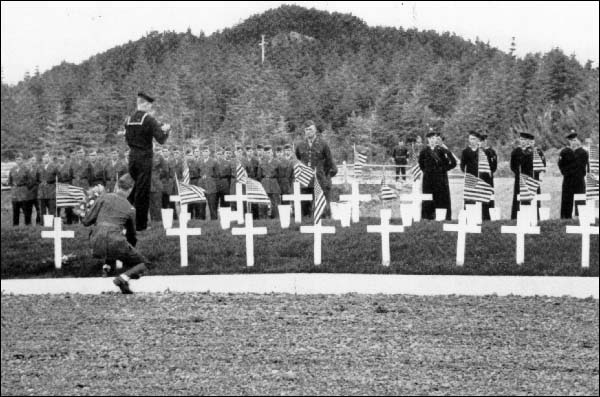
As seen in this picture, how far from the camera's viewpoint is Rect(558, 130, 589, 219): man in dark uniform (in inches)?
749

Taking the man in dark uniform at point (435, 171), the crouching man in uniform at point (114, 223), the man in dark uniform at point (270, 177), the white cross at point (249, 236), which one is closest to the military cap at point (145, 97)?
the crouching man in uniform at point (114, 223)

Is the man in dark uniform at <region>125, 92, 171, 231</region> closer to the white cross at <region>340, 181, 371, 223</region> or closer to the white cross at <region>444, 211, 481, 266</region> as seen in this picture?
the white cross at <region>444, 211, 481, 266</region>

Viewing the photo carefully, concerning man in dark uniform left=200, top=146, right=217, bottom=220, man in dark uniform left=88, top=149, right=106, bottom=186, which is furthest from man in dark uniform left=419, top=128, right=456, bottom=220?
man in dark uniform left=88, top=149, right=106, bottom=186

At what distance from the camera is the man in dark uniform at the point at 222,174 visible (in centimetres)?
2233

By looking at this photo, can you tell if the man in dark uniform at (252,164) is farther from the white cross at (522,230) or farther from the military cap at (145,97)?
the military cap at (145,97)

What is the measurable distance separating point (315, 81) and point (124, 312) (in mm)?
8827

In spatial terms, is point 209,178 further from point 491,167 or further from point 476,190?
point 476,190

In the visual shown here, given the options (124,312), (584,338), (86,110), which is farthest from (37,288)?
(86,110)

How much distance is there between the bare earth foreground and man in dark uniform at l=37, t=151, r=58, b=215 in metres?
11.6

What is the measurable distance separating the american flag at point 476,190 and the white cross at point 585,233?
1970 millimetres

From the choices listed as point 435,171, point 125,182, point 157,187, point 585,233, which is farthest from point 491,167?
point 125,182

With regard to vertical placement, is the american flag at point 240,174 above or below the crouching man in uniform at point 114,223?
above

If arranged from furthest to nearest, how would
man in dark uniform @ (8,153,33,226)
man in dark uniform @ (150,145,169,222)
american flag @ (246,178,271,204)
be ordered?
man in dark uniform @ (8,153,33,226) → man in dark uniform @ (150,145,169,222) → american flag @ (246,178,271,204)

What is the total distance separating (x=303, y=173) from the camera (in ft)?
59.1
